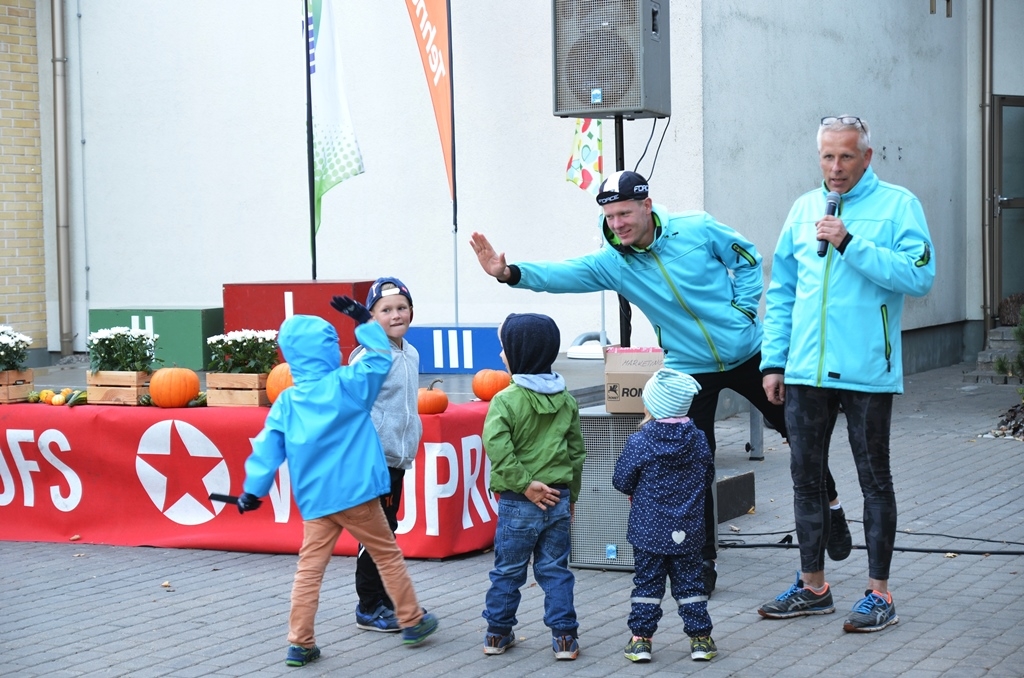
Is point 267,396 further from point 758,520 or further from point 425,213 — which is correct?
point 425,213

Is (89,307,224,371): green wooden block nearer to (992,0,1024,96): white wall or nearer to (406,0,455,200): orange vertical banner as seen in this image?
(406,0,455,200): orange vertical banner

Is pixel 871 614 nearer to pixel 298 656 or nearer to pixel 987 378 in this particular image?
pixel 298 656

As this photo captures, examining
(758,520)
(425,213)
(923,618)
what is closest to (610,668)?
(923,618)

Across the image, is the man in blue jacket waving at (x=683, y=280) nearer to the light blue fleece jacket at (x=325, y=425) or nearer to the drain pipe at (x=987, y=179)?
the light blue fleece jacket at (x=325, y=425)

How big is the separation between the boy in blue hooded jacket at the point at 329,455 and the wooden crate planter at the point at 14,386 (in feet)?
11.2

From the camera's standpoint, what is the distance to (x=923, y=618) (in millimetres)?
5629

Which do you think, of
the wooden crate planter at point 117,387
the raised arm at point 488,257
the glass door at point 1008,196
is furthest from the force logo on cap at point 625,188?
the glass door at point 1008,196

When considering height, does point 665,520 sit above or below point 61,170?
below

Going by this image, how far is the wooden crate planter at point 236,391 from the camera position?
7480mm

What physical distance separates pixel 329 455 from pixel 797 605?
83.7 inches

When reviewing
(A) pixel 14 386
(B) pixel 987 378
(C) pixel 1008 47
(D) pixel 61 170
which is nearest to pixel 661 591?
(A) pixel 14 386

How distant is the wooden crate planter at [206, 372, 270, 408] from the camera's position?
24.5ft

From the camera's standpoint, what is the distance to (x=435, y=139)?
13250 millimetres

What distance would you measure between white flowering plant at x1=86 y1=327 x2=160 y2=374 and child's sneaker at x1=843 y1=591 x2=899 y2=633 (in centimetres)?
450
